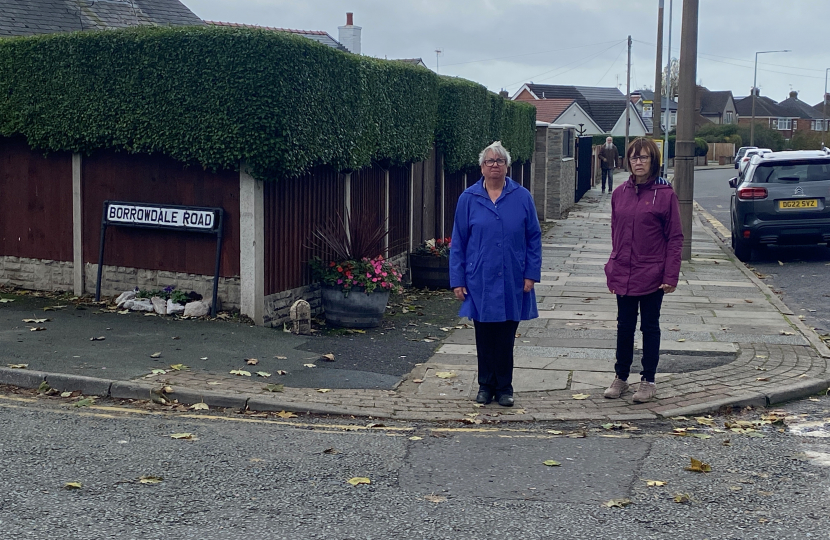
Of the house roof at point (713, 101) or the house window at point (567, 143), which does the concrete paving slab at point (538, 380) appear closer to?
the house window at point (567, 143)

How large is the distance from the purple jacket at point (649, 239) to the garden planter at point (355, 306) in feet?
12.1

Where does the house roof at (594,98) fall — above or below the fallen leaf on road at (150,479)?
above

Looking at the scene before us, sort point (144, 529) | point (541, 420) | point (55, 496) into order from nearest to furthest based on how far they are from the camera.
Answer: point (144, 529) → point (55, 496) → point (541, 420)

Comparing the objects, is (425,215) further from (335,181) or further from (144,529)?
(144,529)

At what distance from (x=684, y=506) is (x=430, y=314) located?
21.3ft

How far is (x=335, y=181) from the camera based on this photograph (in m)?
11.1

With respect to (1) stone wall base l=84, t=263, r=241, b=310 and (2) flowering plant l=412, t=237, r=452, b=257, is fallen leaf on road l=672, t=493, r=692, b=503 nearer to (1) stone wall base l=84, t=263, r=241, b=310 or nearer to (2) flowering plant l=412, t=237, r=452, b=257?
(1) stone wall base l=84, t=263, r=241, b=310

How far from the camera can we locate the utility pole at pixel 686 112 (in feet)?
49.9

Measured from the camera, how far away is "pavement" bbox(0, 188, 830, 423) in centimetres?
677

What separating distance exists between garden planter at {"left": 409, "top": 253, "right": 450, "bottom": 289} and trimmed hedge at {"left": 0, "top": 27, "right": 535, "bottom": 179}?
2067 mm

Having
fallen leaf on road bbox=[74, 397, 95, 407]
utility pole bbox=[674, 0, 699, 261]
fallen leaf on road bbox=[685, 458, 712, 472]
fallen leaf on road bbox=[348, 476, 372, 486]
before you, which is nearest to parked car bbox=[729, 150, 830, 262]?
utility pole bbox=[674, 0, 699, 261]

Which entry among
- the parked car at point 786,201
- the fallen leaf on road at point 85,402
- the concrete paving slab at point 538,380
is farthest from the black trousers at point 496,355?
the parked car at point 786,201

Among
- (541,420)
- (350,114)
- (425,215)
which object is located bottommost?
(541,420)

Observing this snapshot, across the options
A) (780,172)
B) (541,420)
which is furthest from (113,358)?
(780,172)
